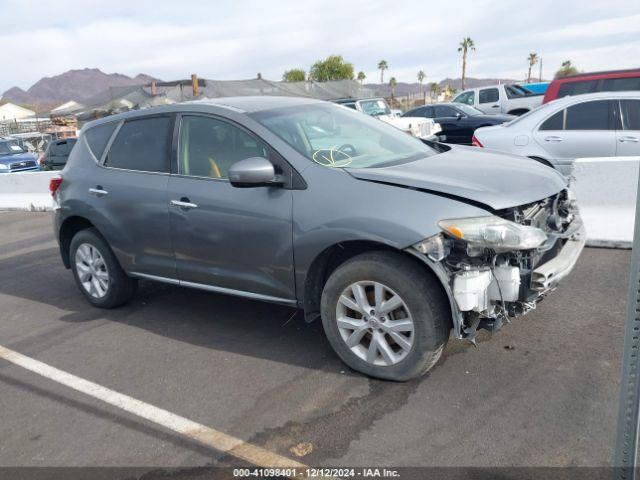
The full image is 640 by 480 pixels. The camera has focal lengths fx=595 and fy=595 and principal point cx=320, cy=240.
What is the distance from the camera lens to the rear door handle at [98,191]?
5168 millimetres

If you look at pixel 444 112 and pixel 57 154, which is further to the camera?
pixel 444 112

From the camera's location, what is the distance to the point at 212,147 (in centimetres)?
457

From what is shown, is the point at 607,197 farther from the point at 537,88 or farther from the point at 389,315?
the point at 537,88

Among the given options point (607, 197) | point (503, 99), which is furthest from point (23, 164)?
point (607, 197)

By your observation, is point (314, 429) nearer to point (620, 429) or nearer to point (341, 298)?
point (341, 298)

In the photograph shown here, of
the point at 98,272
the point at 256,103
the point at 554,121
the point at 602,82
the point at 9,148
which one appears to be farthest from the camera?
the point at 9,148

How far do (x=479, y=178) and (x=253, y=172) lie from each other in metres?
1.44

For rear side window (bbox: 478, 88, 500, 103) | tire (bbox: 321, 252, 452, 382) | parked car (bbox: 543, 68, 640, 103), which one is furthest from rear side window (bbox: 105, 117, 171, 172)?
rear side window (bbox: 478, 88, 500, 103)

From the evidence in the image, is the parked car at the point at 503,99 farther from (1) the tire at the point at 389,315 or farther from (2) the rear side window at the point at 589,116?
(1) the tire at the point at 389,315

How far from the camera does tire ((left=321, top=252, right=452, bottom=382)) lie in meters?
3.52

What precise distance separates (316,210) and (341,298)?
0.59m

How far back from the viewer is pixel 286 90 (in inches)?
936

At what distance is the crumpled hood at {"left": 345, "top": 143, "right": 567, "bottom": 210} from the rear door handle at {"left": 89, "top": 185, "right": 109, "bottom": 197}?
2.41 meters

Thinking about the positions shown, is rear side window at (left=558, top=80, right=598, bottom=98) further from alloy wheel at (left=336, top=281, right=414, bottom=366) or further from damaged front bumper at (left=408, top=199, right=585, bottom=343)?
alloy wheel at (left=336, top=281, right=414, bottom=366)
